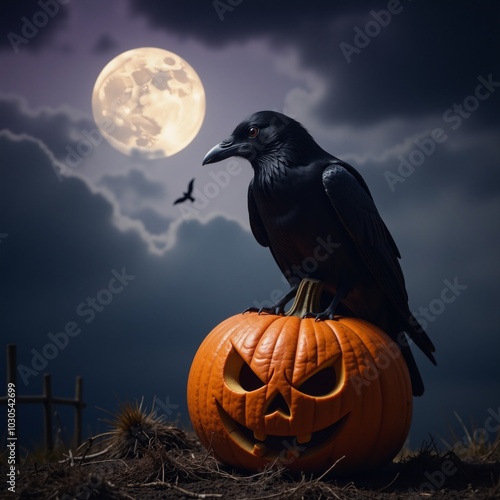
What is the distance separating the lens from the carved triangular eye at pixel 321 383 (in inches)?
139

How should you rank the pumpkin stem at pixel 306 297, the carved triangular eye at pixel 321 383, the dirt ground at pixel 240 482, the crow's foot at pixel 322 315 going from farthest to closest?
the pumpkin stem at pixel 306 297, the crow's foot at pixel 322 315, the carved triangular eye at pixel 321 383, the dirt ground at pixel 240 482

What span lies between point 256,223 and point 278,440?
1.70 m

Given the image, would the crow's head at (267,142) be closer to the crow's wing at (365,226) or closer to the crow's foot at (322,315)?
the crow's wing at (365,226)

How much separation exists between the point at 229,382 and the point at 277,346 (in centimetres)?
36

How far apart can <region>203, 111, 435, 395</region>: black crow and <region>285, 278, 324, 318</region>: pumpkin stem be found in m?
0.11

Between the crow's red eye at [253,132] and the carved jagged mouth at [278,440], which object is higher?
the crow's red eye at [253,132]

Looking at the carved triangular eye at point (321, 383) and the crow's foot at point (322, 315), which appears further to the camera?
the crow's foot at point (322, 315)

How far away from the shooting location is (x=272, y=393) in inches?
129

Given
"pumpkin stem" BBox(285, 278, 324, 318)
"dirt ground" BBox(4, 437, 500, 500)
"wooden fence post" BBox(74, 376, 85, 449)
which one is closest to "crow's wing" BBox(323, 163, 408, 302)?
"pumpkin stem" BBox(285, 278, 324, 318)

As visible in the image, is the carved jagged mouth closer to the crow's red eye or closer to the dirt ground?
the dirt ground

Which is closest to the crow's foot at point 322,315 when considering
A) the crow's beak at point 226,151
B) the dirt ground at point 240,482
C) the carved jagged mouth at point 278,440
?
the carved jagged mouth at point 278,440

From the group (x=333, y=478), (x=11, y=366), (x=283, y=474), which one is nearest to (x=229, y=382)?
(x=283, y=474)

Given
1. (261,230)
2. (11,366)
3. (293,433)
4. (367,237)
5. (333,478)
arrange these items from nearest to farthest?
(293,433) < (333,478) < (367,237) < (261,230) < (11,366)

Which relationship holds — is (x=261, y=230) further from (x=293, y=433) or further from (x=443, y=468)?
(x=443, y=468)
